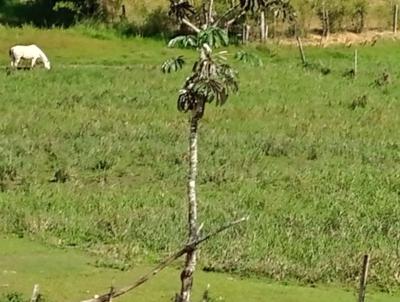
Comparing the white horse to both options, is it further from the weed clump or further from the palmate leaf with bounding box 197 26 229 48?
the palmate leaf with bounding box 197 26 229 48

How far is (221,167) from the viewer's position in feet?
54.4

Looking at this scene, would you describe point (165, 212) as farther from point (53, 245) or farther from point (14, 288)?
point (14, 288)

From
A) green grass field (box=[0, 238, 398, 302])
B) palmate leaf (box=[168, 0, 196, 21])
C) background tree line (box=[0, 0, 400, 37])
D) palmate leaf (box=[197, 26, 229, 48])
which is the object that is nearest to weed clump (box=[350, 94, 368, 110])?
green grass field (box=[0, 238, 398, 302])

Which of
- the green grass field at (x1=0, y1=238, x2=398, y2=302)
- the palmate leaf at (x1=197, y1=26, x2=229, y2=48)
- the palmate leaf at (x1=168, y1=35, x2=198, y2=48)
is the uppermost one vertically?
the palmate leaf at (x1=197, y1=26, x2=229, y2=48)

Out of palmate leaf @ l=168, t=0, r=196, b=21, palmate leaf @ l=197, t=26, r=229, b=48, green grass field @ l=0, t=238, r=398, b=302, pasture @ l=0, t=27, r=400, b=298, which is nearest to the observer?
palmate leaf @ l=197, t=26, r=229, b=48

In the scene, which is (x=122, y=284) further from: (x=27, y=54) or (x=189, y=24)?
(x=27, y=54)

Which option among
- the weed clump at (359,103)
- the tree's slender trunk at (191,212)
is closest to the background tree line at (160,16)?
the weed clump at (359,103)

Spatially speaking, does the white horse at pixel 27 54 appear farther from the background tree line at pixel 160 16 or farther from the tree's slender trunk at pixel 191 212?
the tree's slender trunk at pixel 191 212

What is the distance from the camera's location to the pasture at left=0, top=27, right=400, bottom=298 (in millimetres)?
11664

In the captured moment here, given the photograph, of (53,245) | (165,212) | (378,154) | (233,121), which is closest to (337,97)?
(233,121)

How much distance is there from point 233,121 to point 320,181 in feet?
19.3

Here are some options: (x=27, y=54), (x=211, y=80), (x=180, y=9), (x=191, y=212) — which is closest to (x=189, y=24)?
(x=180, y=9)

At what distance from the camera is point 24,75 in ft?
86.0

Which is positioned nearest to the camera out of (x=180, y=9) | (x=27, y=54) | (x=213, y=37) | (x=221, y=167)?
(x=213, y=37)
